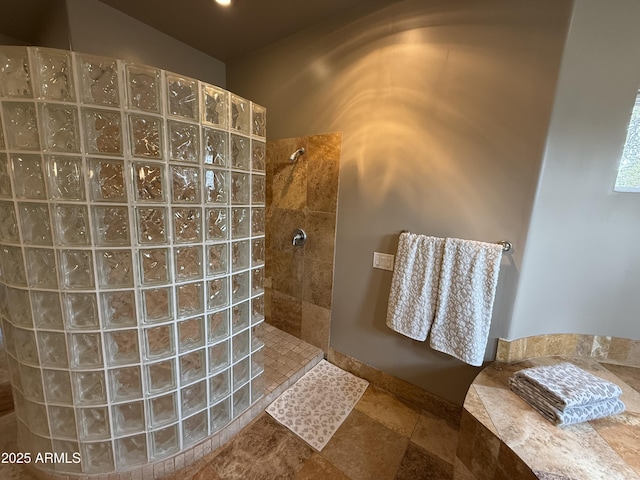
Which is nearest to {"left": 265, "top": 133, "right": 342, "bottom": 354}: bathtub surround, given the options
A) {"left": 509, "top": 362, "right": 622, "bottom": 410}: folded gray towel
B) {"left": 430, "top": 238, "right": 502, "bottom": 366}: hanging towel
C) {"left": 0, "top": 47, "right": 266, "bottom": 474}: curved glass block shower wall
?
{"left": 0, "top": 47, "right": 266, "bottom": 474}: curved glass block shower wall

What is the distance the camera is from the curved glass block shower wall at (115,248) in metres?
0.81

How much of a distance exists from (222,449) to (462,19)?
2499 millimetres

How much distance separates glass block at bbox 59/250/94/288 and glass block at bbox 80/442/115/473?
69cm

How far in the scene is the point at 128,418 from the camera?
1.01 metres

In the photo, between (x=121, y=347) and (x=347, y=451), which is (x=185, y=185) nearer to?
(x=121, y=347)

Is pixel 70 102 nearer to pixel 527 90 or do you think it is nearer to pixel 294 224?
pixel 294 224

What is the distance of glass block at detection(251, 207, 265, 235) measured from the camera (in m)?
1.26

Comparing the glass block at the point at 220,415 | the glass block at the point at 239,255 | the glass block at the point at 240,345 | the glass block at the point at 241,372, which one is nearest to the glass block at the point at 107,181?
the glass block at the point at 239,255

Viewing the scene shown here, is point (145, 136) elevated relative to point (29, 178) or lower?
elevated

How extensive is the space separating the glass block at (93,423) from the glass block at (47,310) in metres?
0.37

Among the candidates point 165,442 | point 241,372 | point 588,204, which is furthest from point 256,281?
point 588,204

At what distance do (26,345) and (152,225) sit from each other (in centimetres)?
69

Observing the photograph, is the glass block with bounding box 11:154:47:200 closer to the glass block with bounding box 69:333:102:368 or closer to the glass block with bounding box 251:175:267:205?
the glass block with bounding box 69:333:102:368

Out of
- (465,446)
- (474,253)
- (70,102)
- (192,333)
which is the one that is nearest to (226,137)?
(70,102)
